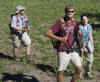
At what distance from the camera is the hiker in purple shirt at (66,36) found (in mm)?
5102

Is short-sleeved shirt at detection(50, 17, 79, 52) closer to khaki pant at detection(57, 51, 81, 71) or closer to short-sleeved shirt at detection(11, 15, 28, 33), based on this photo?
khaki pant at detection(57, 51, 81, 71)

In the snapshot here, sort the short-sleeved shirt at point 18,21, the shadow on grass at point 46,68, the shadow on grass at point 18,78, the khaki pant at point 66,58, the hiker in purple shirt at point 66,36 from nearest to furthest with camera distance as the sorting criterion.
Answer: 1. the hiker in purple shirt at point 66,36
2. the khaki pant at point 66,58
3. the shadow on grass at point 18,78
4. the shadow on grass at point 46,68
5. the short-sleeved shirt at point 18,21

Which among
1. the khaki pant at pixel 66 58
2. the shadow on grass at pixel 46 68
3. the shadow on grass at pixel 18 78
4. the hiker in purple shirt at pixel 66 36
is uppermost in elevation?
the hiker in purple shirt at pixel 66 36

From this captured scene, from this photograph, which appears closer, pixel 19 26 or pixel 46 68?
pixel 46 68

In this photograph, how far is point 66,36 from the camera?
523 centimetres

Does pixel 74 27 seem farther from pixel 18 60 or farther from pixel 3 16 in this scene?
pixel 3 16

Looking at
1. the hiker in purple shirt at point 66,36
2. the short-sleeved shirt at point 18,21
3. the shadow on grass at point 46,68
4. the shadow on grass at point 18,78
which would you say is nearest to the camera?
the hiker in purple shirt at point 66,36

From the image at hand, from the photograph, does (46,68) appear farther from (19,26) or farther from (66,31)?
(66,31)

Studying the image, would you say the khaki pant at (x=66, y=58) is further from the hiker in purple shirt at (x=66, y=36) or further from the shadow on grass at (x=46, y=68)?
the shadow on grass at (x=46, y=68)

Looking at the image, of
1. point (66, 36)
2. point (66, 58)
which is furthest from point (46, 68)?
point (66, 36)

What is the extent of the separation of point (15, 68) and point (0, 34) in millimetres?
5837

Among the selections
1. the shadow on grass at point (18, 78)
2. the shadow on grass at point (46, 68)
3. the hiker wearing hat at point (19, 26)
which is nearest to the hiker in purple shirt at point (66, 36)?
the shadow on grass at point (18, 78)

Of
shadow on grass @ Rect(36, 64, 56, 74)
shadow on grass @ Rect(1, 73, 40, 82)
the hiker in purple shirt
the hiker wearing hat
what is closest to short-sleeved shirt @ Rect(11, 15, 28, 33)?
the hiker wearing hat

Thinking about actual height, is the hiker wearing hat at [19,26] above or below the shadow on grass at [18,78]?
above
